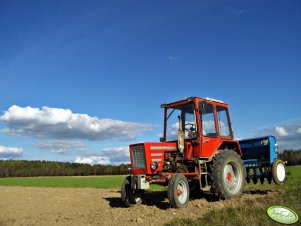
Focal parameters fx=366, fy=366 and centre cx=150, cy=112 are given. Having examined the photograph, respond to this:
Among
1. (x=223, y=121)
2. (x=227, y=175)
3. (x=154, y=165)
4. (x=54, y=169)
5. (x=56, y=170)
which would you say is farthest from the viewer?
(x=54, y=169)

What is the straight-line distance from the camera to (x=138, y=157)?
10.4 m

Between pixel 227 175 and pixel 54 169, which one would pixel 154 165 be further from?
pixel 54 169

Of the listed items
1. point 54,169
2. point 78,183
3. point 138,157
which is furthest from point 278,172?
point 54,169

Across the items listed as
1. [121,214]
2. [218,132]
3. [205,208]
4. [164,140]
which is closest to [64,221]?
[121,214]

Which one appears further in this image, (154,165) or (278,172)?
(278,172)

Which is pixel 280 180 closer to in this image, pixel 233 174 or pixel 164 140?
pixel 233 174

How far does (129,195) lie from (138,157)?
118 centimetres

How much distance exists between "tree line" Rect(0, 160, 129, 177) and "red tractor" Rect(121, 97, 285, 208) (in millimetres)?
48721

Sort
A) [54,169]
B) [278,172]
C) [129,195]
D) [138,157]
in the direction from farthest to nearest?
1. [54,169]
2. [278,172]
3. [129,195]
4. [138,157]

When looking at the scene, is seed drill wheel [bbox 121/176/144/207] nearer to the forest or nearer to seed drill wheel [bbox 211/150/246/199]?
seed drill wheel [bbox 211/150/246/199]

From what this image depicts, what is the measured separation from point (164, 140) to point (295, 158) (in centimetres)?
3806

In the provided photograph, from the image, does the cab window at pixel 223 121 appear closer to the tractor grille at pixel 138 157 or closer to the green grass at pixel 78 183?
the tractor grille at pixel 138 157

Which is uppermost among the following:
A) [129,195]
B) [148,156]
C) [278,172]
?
[148,156]

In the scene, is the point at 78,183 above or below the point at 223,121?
below
